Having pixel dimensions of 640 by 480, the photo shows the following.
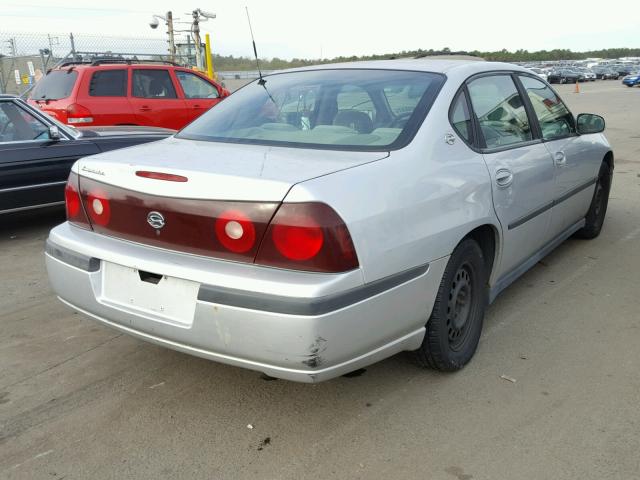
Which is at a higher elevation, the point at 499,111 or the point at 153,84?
the point at 499,111

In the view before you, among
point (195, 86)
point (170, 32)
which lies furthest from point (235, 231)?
point (170, 32)

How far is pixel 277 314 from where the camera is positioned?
221 cm

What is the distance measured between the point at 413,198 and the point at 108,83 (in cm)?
779

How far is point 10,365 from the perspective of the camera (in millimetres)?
3252

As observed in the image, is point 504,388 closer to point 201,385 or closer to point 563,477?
point 563,477

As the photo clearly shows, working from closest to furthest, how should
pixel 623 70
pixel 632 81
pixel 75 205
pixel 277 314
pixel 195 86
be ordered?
pixel 277 314
pixel 75 205
pixel 195 86
pixel 632 81
pixel 623 70

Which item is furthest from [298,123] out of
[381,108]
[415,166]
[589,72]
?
[589,72]

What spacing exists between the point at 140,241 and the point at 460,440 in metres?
1.59

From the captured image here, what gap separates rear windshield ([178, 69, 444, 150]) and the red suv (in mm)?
5203

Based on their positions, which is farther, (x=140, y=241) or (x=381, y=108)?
(x=381, y=108)

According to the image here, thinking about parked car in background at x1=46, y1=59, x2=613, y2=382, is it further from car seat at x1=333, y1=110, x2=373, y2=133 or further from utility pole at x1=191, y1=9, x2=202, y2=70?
utility pole at x1=191, y1=9, x2=202, y2=70

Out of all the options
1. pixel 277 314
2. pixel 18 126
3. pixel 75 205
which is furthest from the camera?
pixel 18 126

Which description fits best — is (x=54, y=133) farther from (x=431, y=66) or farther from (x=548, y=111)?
(x=548, y=111)

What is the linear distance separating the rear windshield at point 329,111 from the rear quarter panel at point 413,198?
0.13 m
